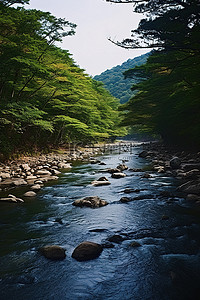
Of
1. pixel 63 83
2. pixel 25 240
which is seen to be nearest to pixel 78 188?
pixel 25 240

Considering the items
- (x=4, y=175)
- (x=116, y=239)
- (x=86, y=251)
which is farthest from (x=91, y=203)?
(x=4, y=175)

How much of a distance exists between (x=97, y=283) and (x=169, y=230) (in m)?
1.77

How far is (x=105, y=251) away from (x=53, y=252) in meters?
0.73

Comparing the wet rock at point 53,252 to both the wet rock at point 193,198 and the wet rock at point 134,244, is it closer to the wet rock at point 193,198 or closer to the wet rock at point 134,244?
the wet rock at point 134,244

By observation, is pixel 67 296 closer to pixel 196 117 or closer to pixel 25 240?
pixel 25 240

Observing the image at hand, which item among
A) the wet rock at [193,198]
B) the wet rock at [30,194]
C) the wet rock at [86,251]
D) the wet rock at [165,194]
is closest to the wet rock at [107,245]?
the wet rock at [86,251]

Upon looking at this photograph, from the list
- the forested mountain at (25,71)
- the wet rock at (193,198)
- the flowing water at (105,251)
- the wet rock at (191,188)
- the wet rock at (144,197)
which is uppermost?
the forested mountain at (25,71)

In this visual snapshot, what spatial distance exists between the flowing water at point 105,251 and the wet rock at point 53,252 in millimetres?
74

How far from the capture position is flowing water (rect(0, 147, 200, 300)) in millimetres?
2311

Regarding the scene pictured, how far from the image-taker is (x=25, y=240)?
3461 millimetres

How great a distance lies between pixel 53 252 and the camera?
2.99m

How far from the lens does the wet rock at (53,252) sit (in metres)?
2.95

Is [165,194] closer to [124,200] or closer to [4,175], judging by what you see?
[124,200]

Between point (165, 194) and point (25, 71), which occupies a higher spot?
point (25, 71)
